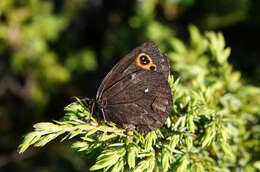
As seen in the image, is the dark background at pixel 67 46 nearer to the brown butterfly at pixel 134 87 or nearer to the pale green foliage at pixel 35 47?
the pale green foliage at pixel 35 47

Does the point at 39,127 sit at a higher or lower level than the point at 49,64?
lower

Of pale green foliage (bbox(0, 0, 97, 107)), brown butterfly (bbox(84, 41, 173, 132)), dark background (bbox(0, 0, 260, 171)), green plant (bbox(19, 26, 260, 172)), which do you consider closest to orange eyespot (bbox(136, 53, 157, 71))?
brown butterfly (bbox(84, 41, 173, 132))

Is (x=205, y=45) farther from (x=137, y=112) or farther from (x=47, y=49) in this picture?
(x=47, y=49)

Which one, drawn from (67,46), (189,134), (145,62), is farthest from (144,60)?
(67,46)

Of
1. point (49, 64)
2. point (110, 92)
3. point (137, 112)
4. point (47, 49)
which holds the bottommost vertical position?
point (137, 112)

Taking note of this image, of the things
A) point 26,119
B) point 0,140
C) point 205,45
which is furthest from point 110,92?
point 0,140

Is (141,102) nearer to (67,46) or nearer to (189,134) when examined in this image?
(189,134)
